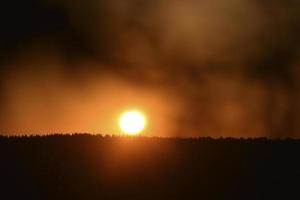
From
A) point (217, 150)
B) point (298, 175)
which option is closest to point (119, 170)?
point (217, 150)

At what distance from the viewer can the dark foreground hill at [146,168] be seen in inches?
1519

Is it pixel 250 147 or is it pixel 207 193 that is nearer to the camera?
pixel 207 193

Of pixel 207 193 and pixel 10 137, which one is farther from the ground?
pixel 10 137

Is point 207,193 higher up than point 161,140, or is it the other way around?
point 161,140

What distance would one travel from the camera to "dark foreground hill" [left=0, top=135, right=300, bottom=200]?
127 ft

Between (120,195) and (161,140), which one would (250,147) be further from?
(120,195)

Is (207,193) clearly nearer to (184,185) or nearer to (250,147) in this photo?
(184,185)

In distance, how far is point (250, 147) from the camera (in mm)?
41969

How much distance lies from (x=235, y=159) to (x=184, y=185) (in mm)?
3569

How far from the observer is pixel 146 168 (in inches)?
1583

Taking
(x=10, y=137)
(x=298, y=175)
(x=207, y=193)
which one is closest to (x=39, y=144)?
(x=10, y=137)

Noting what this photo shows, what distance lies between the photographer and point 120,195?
38.2 meters

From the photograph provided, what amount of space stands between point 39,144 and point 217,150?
29.3 ft

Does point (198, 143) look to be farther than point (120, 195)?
Yes
